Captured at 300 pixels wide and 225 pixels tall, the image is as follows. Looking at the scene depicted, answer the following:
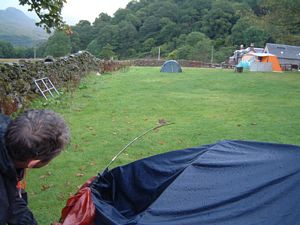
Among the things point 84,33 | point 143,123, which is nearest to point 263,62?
point 143,123

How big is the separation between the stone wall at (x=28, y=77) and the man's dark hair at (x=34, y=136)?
6944 mm

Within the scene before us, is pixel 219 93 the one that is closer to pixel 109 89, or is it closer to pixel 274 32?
pixel 109 89

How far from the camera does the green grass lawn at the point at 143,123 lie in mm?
5320

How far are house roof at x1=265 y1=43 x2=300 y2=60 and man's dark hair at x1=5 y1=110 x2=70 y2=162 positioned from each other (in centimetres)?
5575

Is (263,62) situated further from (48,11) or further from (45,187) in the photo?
(45,187)

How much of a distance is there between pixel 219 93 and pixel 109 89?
4.49m

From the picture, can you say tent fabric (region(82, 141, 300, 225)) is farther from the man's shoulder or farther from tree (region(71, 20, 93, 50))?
tree (region(71, 20, 93, 50))

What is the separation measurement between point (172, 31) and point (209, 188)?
88.2 metres

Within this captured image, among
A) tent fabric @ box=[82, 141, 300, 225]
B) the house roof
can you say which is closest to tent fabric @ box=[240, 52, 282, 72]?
the house roof

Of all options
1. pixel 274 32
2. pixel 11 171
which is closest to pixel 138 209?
pixel 11 171

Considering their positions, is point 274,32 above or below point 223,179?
above

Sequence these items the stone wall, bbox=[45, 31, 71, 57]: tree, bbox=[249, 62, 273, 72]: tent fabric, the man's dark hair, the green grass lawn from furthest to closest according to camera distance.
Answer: bbox=[45, 31, 71, 57]: tree, bbox=[249, 62, 273, 72]: tent fabric, the stone wall, the green grass lawn, the man's dark hair

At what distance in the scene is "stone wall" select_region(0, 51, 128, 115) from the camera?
9770 millimetres

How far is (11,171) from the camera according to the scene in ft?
6.10
